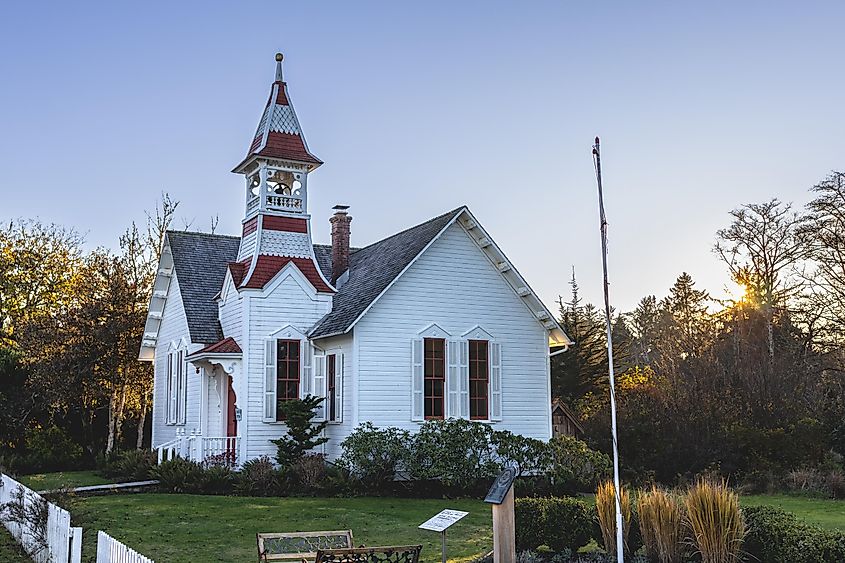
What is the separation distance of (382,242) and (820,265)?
1766cm

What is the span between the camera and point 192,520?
16.9 m

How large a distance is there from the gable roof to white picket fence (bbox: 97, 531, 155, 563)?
15289 millimetres

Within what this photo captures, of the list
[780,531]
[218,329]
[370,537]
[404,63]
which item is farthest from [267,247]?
[780,531]

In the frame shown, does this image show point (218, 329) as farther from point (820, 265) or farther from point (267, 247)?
point (820, 265)

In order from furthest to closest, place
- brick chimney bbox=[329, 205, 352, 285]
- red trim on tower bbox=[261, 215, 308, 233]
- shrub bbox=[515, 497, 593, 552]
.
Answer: brick chimney bbox=[329, 205, 352, 285]
red trim on tower bbox=[261, 215, 308, 233]
shrub bbox=[515, 497, 593, 552]

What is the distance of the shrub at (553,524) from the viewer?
12867 mm

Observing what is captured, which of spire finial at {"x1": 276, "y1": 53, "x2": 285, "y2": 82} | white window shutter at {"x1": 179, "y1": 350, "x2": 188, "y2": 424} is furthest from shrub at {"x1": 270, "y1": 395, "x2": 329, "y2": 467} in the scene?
spire finial at {"x1": 276, "y1": 53, "x2": 285, "y2": 82}

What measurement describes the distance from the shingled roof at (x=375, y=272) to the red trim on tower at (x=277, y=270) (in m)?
0.78

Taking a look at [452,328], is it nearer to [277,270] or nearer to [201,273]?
[277,270]

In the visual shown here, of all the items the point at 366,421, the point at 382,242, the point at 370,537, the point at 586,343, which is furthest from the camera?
the point at 586,343

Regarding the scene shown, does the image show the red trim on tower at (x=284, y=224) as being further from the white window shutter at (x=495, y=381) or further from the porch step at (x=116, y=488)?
the porch step at (x=116, y=488)

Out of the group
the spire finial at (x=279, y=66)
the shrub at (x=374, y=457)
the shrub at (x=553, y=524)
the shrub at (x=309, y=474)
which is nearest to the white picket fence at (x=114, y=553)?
the shrub at (x=553, y=524)

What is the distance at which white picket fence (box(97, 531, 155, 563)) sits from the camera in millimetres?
9305

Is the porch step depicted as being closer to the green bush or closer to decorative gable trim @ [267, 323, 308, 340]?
decorative gable trim @ [267, 323, 308, 340]
